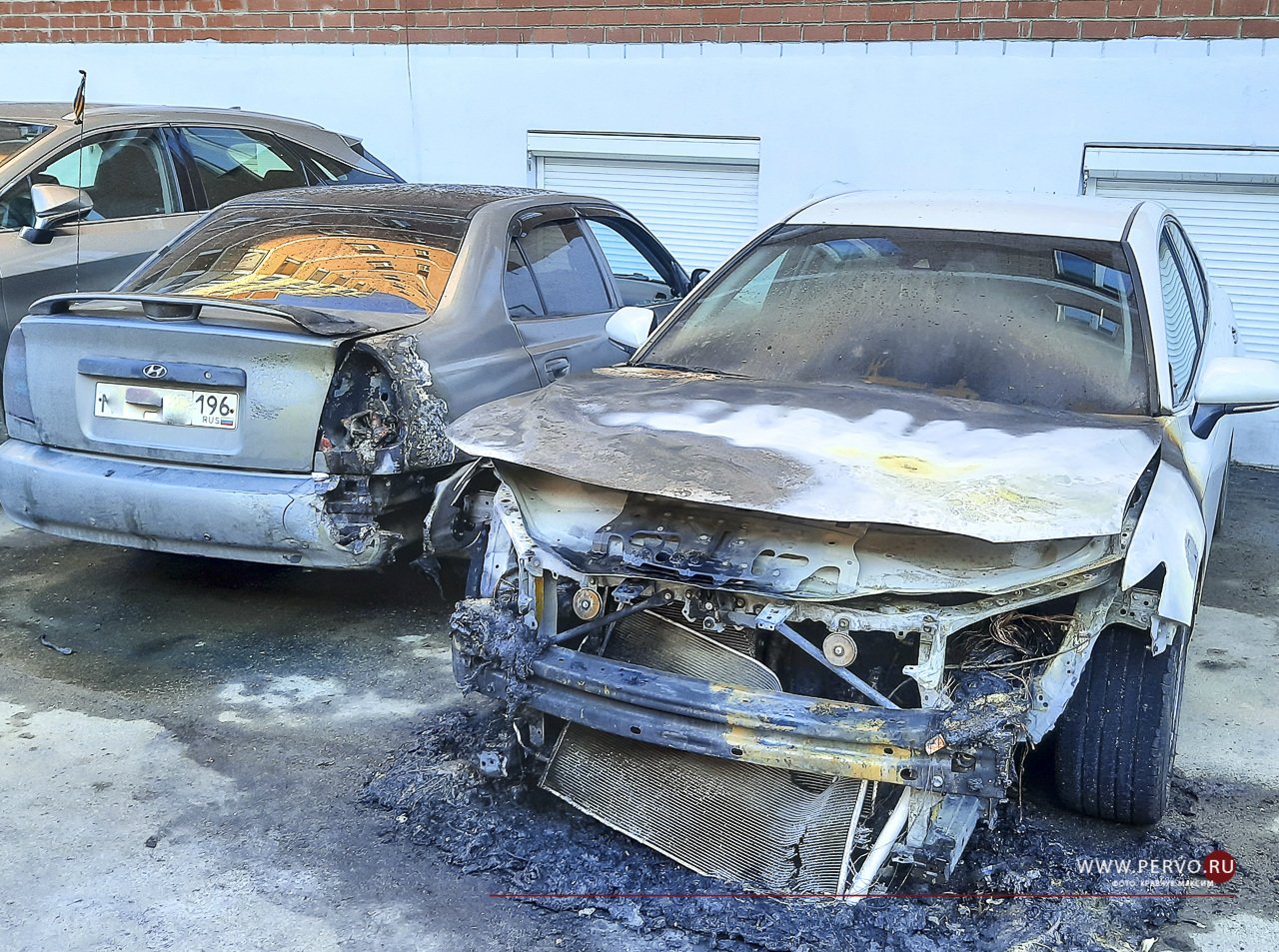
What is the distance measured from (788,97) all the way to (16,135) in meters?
4.81

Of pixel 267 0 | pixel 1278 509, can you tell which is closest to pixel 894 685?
pixel 1278 509

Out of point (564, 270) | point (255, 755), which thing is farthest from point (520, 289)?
point (255, 755)

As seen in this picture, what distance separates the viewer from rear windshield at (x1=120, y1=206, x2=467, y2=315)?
→ 193 inches

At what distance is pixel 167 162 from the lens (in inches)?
281

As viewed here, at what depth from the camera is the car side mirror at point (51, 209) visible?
6.31 meters

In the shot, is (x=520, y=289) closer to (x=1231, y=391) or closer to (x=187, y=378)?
(x=187, y=378)

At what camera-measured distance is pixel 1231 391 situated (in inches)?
150

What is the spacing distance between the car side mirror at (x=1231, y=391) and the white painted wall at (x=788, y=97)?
9.99 ft

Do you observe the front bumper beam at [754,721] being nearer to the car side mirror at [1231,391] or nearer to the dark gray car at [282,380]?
the dark gray car at [282,380]

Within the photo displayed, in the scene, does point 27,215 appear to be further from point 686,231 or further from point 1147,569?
point 1147,569

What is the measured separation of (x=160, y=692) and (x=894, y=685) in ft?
8.39

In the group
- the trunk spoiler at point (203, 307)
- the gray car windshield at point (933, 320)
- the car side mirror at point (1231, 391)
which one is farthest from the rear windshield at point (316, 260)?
the car side mirror at point (1231, 391)

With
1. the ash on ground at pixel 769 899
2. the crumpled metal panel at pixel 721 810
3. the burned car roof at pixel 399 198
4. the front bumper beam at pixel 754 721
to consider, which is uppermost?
the burned car roof at pixel 399 198

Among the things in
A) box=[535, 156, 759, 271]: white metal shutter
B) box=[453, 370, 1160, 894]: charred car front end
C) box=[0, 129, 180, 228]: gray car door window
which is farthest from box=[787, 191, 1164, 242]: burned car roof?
box=[535, 156, 759, 271]: white metal shutter
